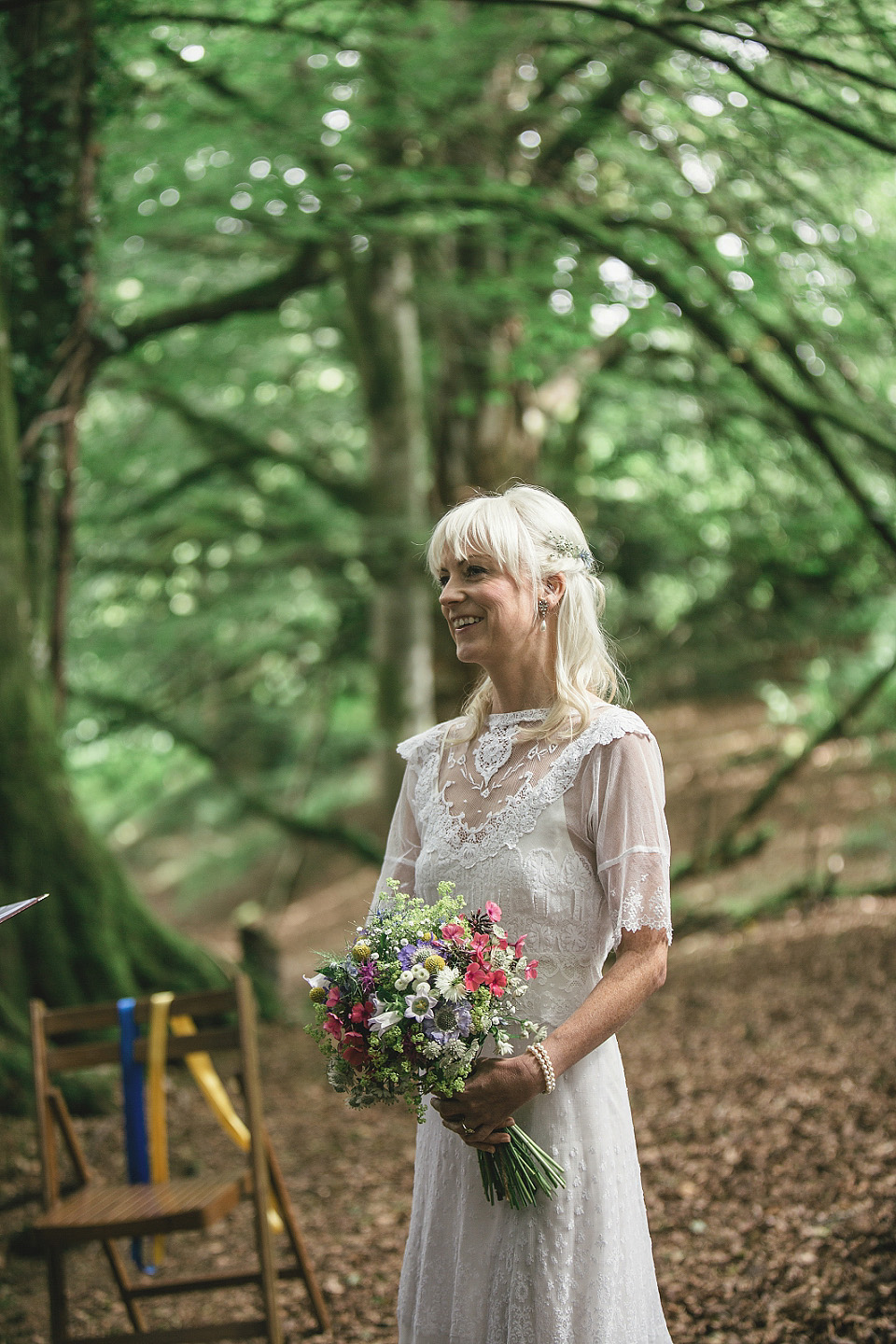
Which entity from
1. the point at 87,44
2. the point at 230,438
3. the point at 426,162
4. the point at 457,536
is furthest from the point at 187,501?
the point at 457,536

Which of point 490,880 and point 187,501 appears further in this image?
point 187,501

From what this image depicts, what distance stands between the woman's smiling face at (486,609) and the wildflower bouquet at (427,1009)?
0.57 meters

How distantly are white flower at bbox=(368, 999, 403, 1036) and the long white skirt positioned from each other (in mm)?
475

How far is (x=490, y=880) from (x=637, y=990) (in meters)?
0.39

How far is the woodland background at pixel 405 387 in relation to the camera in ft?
19.4

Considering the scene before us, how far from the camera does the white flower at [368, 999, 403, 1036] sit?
205 centimetres

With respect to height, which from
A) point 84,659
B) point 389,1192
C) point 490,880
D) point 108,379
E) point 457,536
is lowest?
point 389,1192

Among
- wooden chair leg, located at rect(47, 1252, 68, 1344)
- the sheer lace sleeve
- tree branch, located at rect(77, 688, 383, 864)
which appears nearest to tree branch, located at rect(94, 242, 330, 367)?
tree branch, located at rect(77, 688, 383, 864)

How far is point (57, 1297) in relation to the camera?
3.42 m

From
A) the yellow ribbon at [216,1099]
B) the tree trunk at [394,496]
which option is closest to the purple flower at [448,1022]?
the yellow ribbon at [216,1099]

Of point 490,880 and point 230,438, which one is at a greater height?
point 230,438

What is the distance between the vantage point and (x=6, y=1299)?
→ 408 centimetres

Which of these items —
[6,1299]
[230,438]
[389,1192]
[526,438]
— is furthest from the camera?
[230,438]

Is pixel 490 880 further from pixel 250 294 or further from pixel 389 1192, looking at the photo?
pixel 250 294
